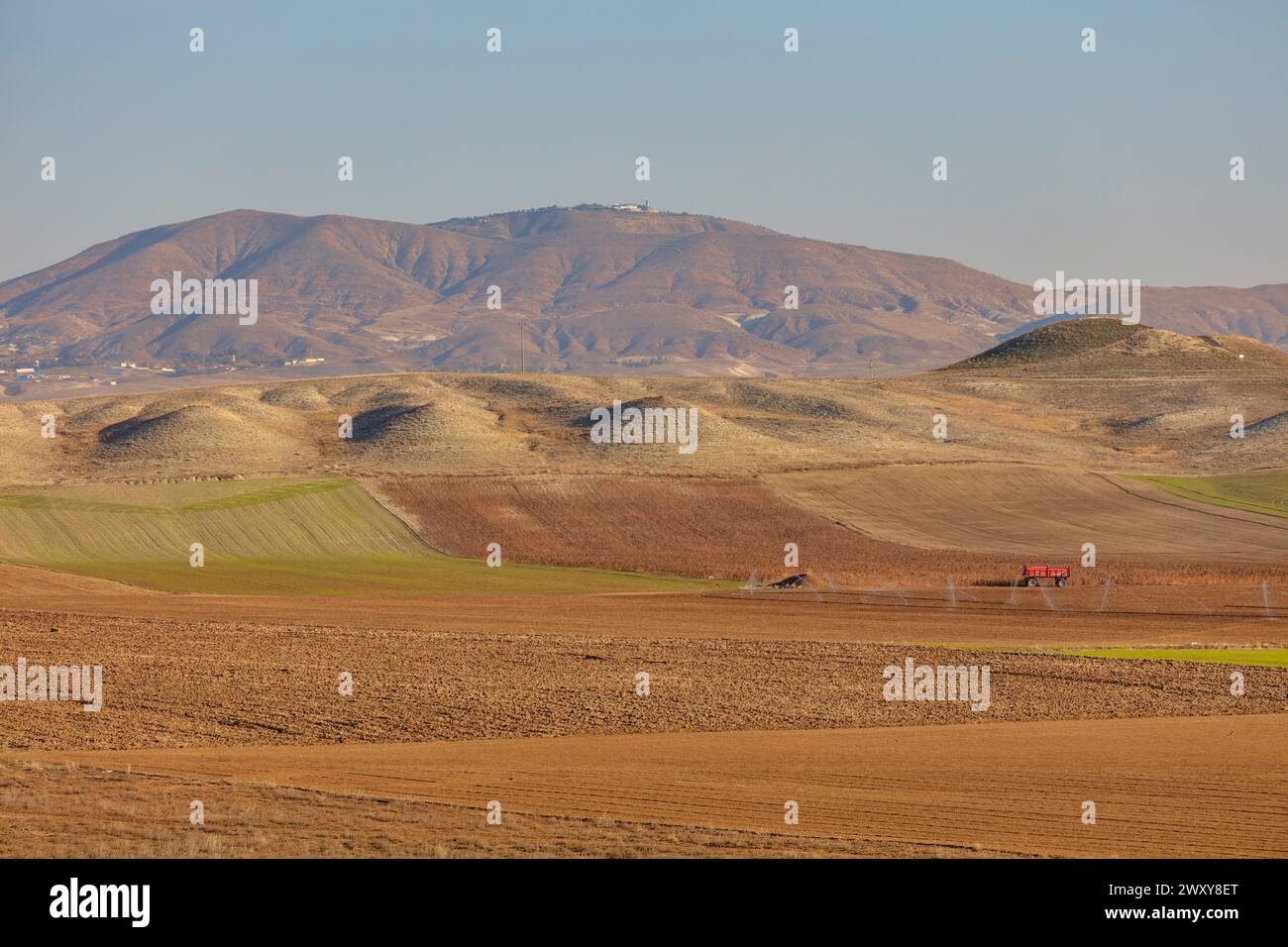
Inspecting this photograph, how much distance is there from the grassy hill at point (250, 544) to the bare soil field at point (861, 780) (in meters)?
34.4

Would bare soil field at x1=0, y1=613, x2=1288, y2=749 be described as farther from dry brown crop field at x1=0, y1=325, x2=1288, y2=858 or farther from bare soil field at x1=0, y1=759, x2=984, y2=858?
bare soil field at x1=0, y1=759, x2=984, y2=858

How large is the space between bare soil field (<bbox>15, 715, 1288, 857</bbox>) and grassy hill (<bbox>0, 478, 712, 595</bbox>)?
34401 mm

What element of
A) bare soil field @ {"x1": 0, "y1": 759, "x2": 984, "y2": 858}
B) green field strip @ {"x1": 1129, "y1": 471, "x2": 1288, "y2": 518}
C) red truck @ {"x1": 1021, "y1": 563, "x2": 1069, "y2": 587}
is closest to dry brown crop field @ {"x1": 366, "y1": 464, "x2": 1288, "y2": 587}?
red truck @ {"x1": 1021, "y1": 563, "x2": 1069, "y2": 587}

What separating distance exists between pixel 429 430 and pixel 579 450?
1243 cm

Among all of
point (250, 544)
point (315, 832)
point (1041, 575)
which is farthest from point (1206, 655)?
point (250, 544)

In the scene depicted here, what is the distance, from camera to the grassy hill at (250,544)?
65.7 meters

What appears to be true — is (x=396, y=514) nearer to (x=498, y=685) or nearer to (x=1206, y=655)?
(x=498, y=685)

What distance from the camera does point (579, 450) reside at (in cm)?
11500

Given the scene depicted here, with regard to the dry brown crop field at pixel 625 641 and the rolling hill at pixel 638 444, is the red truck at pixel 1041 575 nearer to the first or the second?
the dry brown crop field at pixel 625 641

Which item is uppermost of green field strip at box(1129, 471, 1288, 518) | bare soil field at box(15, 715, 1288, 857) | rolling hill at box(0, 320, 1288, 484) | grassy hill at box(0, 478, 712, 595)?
rolling hill at box(0, 320, 1288, 484)

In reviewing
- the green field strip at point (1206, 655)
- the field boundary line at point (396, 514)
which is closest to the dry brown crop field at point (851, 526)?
the field boundary line at point (396, 514)

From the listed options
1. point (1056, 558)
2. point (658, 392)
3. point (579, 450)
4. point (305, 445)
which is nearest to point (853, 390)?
point (658, 392)

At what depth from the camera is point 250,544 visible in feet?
248

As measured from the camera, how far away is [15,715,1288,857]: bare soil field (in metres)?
21.7
